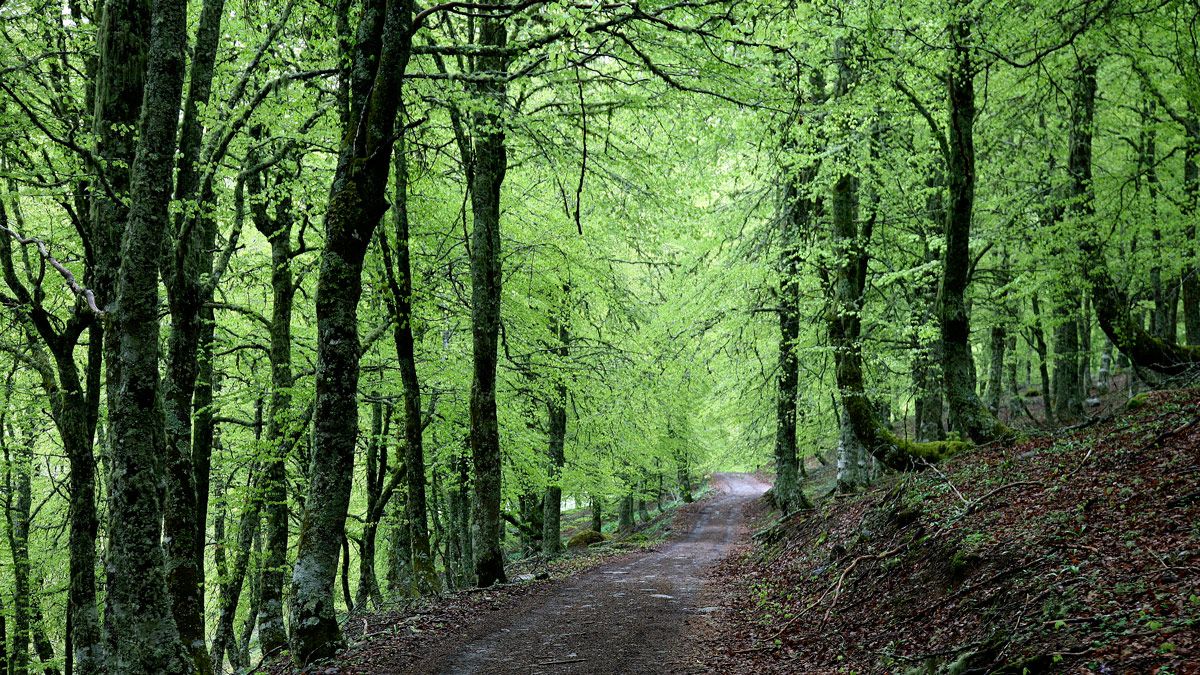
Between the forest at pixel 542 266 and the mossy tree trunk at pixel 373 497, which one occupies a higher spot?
the forest at pixel 542 266

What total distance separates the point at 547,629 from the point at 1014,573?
5.30 m

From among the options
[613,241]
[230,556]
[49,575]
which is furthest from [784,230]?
[49,575]

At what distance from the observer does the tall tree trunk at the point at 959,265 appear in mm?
10906

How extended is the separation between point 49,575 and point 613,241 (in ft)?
70.5

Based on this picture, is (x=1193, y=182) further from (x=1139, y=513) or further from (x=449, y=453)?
(x=449, y=453)

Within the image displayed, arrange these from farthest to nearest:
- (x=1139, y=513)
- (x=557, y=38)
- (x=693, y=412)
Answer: (x=693, y=412) < (x=557, y=38) < (x=1139, y=513)

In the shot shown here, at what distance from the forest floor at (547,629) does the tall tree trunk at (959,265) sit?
572 cm

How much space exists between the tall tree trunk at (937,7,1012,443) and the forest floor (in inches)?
225

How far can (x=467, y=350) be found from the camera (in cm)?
1627

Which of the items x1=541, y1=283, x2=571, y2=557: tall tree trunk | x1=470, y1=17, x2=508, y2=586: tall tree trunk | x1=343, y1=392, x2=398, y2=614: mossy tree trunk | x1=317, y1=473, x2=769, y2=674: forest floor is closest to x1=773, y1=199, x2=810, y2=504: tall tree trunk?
x1=317, y1=473, x2=769, y2=674: forest floor

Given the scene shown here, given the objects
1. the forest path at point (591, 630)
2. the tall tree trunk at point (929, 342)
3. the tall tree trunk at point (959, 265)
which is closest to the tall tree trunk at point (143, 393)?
the forest path at point (591, 630)

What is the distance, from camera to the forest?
6.85 meters

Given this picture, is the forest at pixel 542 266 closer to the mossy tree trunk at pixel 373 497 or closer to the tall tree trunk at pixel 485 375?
the tall tree trunk at pixel 485 375

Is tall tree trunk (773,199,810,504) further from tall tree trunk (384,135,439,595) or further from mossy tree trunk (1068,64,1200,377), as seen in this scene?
tall tree trunk (384,135,439,595)
